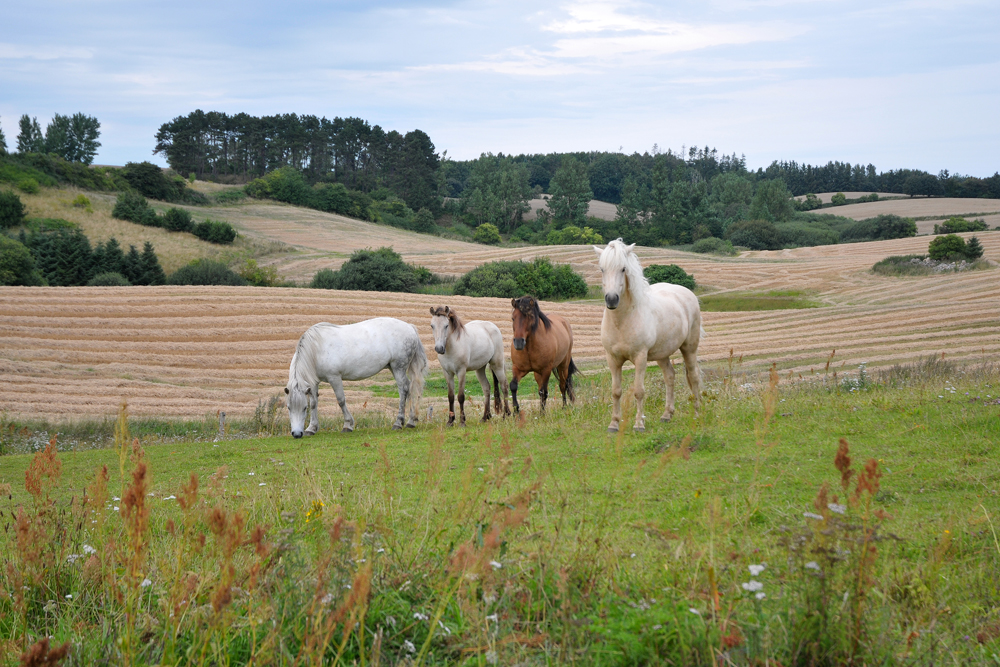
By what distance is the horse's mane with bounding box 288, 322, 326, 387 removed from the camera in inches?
499

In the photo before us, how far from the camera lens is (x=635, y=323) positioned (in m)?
9.43

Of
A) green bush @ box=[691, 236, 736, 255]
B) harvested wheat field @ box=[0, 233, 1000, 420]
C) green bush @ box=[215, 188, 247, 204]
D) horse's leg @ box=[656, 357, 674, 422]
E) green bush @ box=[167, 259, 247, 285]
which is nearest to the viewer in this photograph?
horse's leg @ box=[656, 357, 674, 422]

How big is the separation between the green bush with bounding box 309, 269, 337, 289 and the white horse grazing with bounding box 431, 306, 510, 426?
30411mm

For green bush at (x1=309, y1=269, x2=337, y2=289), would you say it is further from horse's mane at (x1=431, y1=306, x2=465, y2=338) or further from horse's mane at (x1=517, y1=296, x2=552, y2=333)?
horse's mane at (x1=517, y1=296, x2=552, y2=333)

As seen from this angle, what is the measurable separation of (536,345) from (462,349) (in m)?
1.49

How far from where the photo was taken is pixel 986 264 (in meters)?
42.4

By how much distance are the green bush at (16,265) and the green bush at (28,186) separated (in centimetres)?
2430

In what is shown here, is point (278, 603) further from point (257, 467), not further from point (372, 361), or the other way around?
point (372, 361)

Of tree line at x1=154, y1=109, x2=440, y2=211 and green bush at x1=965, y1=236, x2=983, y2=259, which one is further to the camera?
tree line at x1=154, y1=109, x2=440, y2=211

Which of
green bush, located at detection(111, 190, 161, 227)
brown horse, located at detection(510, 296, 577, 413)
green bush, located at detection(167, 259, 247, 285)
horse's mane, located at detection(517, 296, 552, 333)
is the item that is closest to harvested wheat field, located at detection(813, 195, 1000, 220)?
green bush, located at detection(167, 259, 247, 285)

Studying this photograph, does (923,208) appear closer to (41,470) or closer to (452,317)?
(452,317)

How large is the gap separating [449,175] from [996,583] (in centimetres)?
13758

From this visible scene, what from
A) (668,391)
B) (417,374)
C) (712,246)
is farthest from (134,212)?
(668,391)

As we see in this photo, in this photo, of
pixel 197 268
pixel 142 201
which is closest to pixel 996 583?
pixel 197 268
